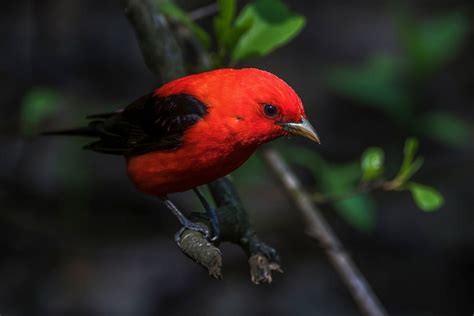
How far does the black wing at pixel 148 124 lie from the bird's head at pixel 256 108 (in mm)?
123

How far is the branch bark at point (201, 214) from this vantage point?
2.85 metres

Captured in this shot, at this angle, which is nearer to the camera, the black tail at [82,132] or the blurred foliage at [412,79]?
the black tail at [82,132]

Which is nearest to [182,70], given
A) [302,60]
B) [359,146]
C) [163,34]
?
[163,34]

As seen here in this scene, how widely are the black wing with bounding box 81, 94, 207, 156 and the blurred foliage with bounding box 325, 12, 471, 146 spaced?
2.42 meters

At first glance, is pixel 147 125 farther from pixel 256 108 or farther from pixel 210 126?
pixel 256 108

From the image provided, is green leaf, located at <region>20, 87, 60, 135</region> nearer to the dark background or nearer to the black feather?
the black feather

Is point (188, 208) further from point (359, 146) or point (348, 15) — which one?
point (348, 15)

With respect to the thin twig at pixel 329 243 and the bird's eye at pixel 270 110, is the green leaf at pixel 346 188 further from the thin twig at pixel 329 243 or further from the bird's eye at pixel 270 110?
the bird's eye at pixel 270 110

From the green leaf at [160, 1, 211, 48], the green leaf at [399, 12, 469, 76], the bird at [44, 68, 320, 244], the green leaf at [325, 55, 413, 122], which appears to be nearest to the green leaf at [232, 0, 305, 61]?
the green leaf at [160, 1, 211, 48]

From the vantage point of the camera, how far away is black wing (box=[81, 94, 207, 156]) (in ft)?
11.5

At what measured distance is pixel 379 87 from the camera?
5.80 metres

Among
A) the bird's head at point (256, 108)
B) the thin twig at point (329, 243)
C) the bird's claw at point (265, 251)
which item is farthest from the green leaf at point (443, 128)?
the bird's claw at point (265, 251)

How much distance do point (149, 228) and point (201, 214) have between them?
3.41 m

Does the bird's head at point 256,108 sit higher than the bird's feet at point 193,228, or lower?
higher
